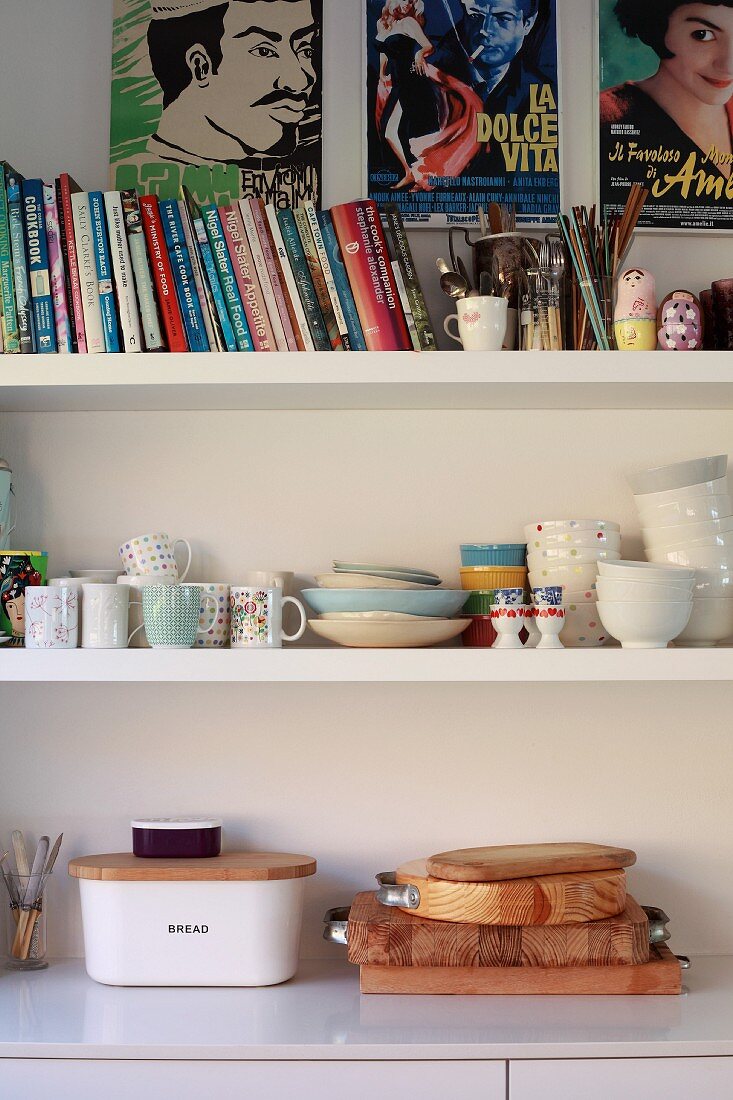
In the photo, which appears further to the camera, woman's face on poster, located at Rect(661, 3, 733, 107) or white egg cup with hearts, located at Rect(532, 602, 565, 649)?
woman's face on poster, located at Rect(661, 3, 733, 107)

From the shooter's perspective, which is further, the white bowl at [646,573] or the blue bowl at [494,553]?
the blue bowl at [494,553]

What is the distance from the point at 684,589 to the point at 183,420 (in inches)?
32.9

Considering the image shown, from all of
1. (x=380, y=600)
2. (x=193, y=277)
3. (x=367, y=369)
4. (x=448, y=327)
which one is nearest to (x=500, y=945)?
(x=380, y=600)

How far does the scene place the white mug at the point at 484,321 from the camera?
1.49m

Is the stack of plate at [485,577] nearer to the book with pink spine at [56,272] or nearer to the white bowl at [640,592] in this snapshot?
the white bowl at [640,592]

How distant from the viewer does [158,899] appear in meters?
1.46

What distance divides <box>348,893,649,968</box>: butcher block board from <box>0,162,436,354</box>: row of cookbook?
82 centimetres

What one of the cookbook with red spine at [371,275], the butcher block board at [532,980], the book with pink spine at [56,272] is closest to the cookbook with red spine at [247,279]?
the cookbook with red spine at [371,275]

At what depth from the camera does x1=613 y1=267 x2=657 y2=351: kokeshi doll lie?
150 cm

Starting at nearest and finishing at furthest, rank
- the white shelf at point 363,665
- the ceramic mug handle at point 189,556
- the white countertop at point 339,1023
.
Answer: the white countertop at point 339,1023 → the white shelf at point 363,665 → the ceramic mug handle at point 189,556

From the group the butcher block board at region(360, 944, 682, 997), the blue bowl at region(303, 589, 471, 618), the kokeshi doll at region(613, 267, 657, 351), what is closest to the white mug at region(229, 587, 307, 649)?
the blue bowl at region(303, 589, 471, 618)

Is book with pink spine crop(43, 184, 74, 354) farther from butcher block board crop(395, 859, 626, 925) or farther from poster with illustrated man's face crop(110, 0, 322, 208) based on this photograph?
butcher block board crop(395, 859, 626, 925)

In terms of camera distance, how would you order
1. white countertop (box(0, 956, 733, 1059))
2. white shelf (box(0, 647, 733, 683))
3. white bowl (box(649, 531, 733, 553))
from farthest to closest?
white bowl (box(649, 531, 733, 553))
white shelf (box(0, 647, 733, 683))
white countertop (box(0, 956, 733, 1059))

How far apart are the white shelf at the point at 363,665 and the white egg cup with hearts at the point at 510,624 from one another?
0.14 ft
